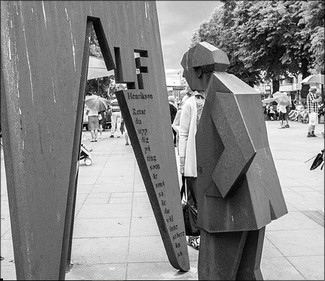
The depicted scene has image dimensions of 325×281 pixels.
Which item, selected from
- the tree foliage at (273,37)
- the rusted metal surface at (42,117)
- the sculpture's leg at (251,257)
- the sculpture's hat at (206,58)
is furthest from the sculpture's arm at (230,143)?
the tree foliage at (273,37)

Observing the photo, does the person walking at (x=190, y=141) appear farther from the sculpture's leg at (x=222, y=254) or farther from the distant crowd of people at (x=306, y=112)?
the distant crowd of people at (x=306, y=112)

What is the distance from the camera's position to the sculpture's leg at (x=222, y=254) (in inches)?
110

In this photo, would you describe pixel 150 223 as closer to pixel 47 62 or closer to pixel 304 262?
pixel 304 262

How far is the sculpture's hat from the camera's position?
2840mm

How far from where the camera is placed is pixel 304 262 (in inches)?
173

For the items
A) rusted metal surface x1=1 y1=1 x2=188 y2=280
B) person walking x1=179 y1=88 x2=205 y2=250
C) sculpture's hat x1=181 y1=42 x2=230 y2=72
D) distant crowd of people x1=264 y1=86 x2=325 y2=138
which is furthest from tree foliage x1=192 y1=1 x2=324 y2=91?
rusted metal surface x1=1 y1=1 x2=188 y2=280

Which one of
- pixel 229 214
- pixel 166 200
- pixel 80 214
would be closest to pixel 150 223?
pixel 80 214

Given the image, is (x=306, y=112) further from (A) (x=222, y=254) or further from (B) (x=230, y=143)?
(B) (x=230, y=143)

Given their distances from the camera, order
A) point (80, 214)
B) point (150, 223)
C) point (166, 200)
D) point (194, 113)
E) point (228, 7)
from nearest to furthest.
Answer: point (166, 200) → point (194, 113) → point (150, 223) → point (80, 214) → point (228, 7)

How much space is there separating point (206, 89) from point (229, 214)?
0.80 meters

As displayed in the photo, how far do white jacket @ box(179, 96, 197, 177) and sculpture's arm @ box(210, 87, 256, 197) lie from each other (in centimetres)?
209

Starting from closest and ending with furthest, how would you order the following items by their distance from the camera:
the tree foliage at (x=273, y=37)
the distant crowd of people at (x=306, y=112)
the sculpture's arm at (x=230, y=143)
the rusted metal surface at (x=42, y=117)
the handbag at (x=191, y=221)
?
the sculpture's arm at (x=230, y=143), the rusted metal surface at (x=42, y=117), the handbag at (x=191, y=221), the distant crowd of people at (x=306, y=112), the tree foliage at (x=273, y=37)

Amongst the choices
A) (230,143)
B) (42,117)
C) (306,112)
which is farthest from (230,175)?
(306,112)

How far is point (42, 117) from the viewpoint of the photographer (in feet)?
9.38
